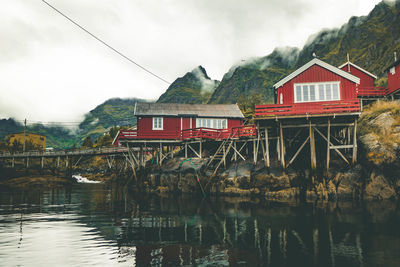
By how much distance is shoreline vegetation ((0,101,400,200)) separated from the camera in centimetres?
2091

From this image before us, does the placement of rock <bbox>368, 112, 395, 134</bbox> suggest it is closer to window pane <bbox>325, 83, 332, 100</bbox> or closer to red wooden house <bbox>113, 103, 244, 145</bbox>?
window pane <bbox>325, 83, 332, 100</bbox>

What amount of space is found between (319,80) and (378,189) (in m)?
10.1

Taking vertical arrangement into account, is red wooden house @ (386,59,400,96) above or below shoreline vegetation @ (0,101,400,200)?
above

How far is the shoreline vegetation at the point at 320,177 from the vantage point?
2091cm

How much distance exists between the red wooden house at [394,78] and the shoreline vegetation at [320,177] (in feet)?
31.2

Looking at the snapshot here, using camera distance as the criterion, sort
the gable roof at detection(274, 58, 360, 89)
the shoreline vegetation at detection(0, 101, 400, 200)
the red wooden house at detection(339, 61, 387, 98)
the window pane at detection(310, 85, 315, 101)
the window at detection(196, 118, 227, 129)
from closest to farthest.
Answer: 1. the shoreline vegetation at detection(0, 101, 400, 200)
2. the gable roof at detection(274, 58, 360, 89)
3. the window pane at detection(310, 85, 315, 101)
4. the red wooden house at detection(339, 61, 387, 98)
5. the window at detection(196, 118, 227, 129)

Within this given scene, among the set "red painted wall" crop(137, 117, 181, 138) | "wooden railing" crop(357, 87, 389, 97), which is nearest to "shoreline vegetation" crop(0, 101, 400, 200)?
"red painted wall" crop(137, 117, 181, 138)

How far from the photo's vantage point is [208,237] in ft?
37.1

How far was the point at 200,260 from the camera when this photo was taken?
8.46 m

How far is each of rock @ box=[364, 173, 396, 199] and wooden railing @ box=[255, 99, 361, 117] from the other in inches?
236

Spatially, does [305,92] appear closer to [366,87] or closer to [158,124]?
[158,124]

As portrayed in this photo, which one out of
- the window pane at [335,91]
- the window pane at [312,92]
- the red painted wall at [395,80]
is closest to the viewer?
the window pane at [335,91]

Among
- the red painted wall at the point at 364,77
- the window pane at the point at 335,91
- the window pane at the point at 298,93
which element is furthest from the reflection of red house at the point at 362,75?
the window pane at the point at 298,93

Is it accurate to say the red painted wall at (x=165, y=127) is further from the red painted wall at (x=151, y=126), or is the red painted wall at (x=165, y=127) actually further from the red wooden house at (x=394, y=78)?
the red wooden house at (x=394, y=78)
